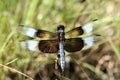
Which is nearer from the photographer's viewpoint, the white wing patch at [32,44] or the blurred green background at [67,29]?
the white wing patch at [32,44]

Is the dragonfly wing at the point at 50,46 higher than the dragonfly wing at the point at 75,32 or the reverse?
the reverse

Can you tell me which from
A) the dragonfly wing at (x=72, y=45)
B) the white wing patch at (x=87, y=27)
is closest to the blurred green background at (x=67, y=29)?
the white wing patch at (x=87, y=27)

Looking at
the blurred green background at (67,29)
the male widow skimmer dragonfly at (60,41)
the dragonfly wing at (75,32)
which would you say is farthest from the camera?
the blurred green background at (67,29)

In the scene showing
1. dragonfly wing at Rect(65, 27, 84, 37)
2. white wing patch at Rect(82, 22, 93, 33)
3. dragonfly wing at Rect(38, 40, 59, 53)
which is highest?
white wing patch at Rect(82, 22, 93, 33)

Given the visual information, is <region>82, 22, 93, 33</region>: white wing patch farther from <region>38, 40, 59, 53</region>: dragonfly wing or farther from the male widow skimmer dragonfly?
<region>38, 40, 59, 53</region>: dragonfly wing

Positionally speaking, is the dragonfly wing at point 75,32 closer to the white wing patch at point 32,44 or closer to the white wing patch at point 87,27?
the white wing patch at point 87,27

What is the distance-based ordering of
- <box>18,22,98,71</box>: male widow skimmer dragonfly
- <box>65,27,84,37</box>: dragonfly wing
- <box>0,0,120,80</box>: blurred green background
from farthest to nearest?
1. <box>0,0,120,80</box>: blurred green background
2. <box>65,27,84,37</box>: dragonfly wing
3. <box>18,22,98,71</box>: male widow skimmer dragonfly

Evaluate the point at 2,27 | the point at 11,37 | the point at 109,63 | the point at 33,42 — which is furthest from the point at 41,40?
the point at 109,63

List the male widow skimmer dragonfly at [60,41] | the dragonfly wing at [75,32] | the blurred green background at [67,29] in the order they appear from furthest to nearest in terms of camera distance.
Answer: the blurred green background at [67,29]
the dragonfly wing at [75,32]
the male widow skimmer dragonfly at [60,41]

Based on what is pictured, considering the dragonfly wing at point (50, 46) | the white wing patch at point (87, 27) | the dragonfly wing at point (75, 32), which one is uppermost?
the white wing patch at point (87, 27)

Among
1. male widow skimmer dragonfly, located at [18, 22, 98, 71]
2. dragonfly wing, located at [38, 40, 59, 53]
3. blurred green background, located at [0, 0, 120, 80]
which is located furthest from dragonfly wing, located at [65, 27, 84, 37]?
blurred green background, located at [0, 0, 120, 80]
